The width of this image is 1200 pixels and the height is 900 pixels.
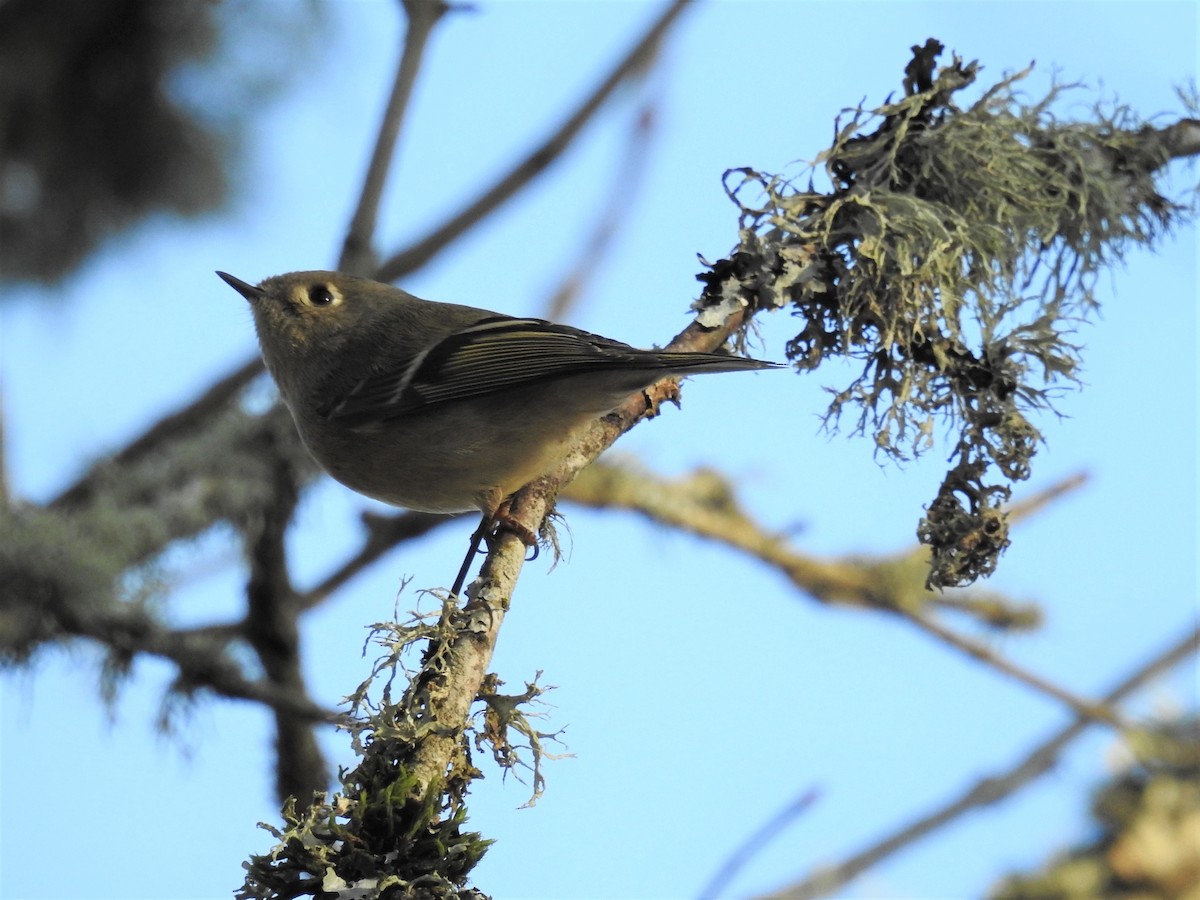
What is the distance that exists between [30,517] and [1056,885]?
112 inches

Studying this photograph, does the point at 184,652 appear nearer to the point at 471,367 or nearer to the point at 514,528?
the point at 471,367

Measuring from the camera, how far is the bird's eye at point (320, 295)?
3.79 m

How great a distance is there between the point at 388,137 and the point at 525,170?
1.85 feet

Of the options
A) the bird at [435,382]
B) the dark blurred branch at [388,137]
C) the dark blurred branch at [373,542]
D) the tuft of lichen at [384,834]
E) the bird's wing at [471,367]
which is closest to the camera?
the tuft of lichen at [384,834]

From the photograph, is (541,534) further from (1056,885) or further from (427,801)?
(1056,885)

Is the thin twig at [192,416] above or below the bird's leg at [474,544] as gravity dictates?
above

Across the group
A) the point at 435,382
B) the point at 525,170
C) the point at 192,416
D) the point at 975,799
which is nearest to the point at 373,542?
the point at 435,382

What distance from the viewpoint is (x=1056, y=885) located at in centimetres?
311

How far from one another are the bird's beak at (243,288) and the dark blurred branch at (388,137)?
0.28 meters

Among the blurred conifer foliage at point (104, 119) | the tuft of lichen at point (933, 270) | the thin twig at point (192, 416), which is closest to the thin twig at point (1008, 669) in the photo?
the tuft of lichen at point (933, 270)

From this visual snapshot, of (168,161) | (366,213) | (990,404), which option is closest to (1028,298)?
(990,404)

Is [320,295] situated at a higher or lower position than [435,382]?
higher

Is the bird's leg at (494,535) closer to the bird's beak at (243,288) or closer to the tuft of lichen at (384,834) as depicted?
the tuft of lichen at (384,834)

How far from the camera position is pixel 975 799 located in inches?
127
